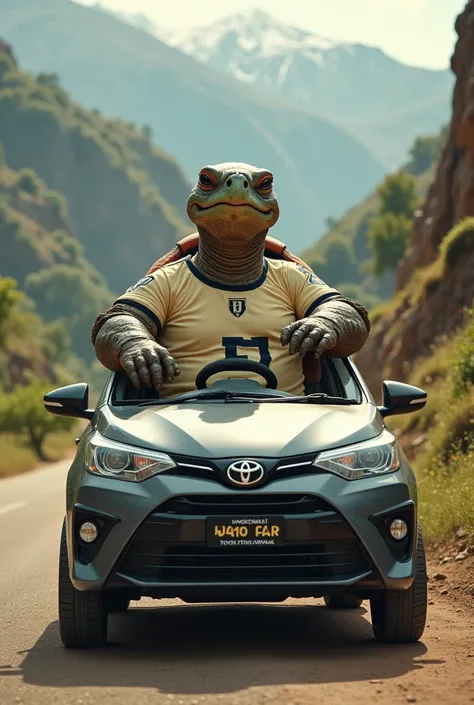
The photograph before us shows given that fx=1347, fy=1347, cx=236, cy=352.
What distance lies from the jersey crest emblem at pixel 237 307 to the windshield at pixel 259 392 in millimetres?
545

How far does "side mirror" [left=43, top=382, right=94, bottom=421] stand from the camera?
6.73 metres

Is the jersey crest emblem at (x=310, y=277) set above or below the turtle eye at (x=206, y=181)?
below

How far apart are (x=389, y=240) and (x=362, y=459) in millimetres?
86705

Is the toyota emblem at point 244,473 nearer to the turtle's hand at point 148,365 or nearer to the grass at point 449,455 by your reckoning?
the turtle's hand at point 148,365

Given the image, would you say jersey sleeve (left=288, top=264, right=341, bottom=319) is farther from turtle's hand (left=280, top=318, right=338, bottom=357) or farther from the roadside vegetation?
the roadside vegetation

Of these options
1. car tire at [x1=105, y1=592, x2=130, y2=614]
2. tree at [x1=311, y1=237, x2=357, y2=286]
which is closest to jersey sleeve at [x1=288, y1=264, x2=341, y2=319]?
car tire at [x1=105, y1=592, x2=130, y2=614]

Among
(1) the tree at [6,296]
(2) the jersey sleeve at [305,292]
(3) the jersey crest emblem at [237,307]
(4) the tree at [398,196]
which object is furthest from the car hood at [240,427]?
(4) the tree at [398,196]

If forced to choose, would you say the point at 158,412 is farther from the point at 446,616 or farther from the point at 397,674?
the point at 446,616

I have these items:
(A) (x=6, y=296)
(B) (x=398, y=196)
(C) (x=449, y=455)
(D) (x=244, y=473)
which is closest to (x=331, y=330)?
(D) (x=244, y=473)

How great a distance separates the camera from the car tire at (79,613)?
6.01 metres

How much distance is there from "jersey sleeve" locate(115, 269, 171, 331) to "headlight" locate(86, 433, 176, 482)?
1536 mm

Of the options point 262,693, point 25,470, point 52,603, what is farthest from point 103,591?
point 25,470

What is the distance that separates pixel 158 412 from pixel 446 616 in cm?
237

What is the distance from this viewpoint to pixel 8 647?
6586 mm
